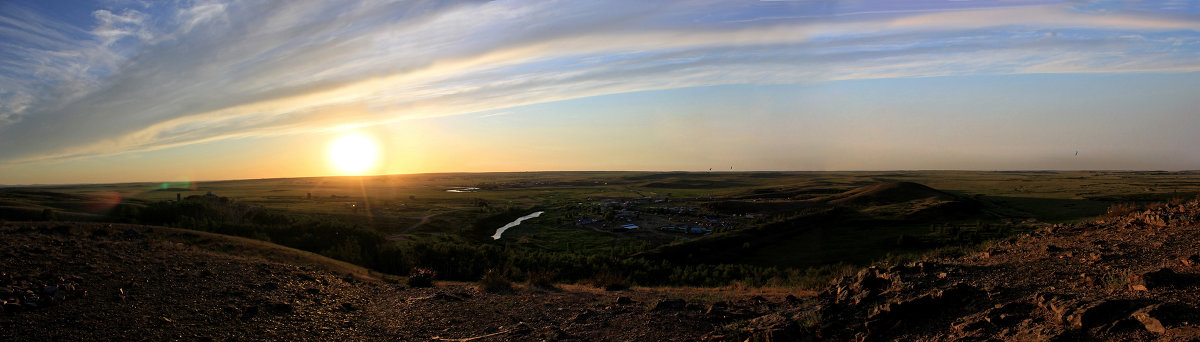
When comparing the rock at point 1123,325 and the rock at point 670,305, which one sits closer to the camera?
the rock at point 1123,325

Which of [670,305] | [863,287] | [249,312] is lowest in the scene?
[670,305]

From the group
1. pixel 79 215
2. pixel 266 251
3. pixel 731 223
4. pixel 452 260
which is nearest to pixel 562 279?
pixel 452 260

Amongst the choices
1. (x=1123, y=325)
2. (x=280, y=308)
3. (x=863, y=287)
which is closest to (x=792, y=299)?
(x=863, y=287)

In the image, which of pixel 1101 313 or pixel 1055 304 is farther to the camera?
pixel 1055 304

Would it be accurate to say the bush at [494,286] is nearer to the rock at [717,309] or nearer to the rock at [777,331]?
the rock at [717,309]

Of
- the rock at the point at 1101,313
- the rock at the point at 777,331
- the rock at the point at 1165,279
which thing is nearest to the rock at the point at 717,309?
the rock at the point at 777,331

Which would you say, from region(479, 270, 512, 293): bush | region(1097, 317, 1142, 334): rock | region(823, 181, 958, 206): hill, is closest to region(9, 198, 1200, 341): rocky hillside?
region(1097, 317, 1142, 334): rock

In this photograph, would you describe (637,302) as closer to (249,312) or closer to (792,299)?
(792,299)
